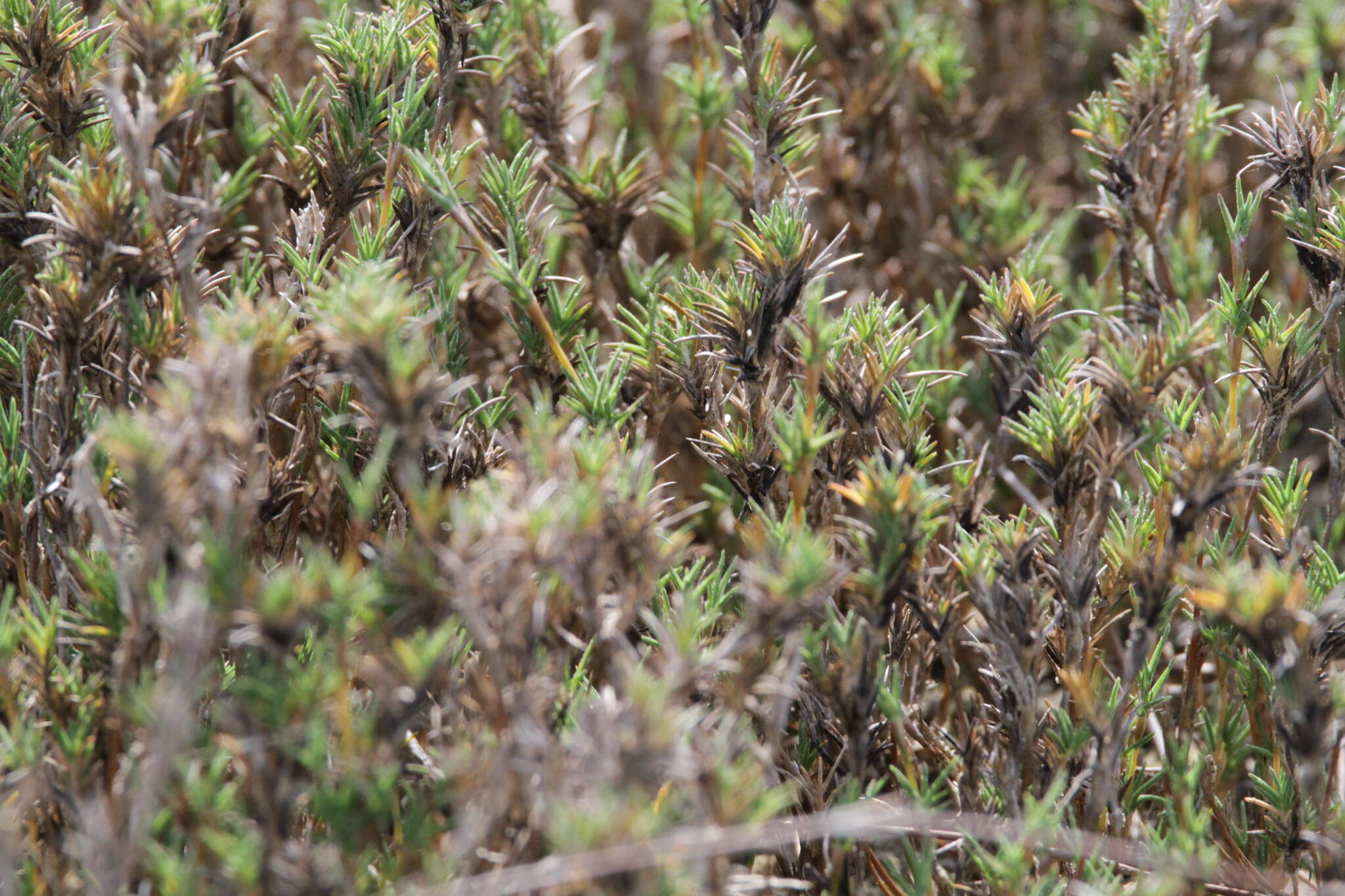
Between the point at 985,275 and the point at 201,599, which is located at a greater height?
the point at 201,599

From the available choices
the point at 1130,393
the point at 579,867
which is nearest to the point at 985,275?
the point at 1130,393

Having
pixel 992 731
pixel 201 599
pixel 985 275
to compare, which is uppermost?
pixel 201 599

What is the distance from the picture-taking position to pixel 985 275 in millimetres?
2281

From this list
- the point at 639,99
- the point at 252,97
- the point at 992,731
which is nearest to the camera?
the point at 992,731

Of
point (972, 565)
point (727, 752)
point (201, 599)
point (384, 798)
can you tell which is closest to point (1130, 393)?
point (972, 565)

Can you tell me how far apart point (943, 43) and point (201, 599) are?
76.5 inches

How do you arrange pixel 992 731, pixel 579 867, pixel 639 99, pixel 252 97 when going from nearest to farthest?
pixel 579 867 < pixel 992 731 < pixel 252 97 < pixel 639 99

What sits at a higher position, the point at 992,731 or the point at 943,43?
the point at 943,43

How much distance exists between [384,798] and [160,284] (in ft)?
2.66

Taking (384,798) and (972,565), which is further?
(972,565)

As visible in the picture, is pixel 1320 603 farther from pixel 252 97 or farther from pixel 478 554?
pixel 252 97

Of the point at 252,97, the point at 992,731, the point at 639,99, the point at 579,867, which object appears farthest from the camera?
the point at 639,99

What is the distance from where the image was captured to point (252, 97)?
2258mm

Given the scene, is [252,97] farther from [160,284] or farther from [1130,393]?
[1130,393]
